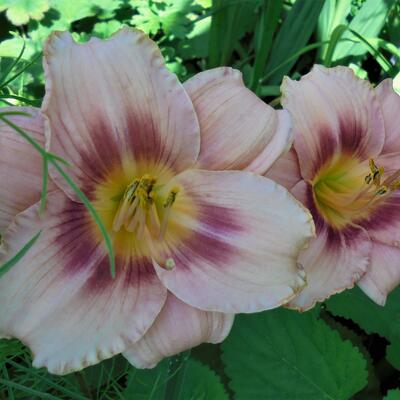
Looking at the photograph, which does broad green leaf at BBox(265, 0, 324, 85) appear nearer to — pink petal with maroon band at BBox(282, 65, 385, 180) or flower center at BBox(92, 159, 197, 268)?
pink petal with maroon band at BBox(282, 65, 385, 180)

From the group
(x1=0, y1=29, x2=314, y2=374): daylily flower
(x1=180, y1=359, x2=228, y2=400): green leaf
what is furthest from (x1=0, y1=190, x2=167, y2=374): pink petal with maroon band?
(x1=180, y1=359, x2=228, y2=400): green leaf

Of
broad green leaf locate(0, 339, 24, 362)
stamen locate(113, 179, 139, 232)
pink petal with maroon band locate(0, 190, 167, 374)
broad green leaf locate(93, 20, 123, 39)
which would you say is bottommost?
broad green leaf locate(0, 339, 24, 362)

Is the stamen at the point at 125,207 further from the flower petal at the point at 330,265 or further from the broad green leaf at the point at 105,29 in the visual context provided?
the broad green leaf at the point at 105,29

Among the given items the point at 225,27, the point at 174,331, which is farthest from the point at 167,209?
the point at 225,27

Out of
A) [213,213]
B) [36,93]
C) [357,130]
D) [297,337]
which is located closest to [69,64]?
[213,213]

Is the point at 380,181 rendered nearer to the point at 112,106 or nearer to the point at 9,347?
the point at 112,106

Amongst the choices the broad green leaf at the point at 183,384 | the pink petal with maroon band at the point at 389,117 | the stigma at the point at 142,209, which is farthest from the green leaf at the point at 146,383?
the pink petal with maroon band at the point at 389,117
